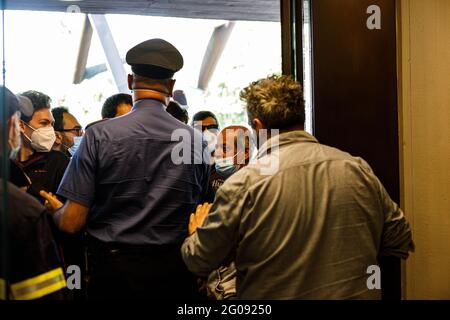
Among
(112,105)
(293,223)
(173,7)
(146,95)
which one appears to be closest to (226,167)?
(112,105)

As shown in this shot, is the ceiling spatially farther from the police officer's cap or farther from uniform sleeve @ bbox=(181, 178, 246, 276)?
uniform sleeve @ bbox=(181, 178, 246, 276)

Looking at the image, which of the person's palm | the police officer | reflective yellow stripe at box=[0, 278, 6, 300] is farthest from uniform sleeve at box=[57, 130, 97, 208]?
reflective yellow stripe at box=[0, 278, 6, 300]

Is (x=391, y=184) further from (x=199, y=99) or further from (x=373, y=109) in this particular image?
(x=199, y=99)

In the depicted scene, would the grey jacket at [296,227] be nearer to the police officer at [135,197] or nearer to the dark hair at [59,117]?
the police officer at [135,197]

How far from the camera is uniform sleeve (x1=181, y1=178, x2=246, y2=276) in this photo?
1.63m

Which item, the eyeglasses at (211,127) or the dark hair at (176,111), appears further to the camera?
the eyeglasses at (211,127)

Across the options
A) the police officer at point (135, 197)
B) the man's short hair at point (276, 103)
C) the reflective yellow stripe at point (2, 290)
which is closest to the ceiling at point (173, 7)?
the police officer at point (135, 197)

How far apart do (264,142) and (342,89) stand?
3.09ft

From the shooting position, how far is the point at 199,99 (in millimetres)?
5449

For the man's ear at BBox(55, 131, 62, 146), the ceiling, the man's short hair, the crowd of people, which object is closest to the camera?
the crowd of people

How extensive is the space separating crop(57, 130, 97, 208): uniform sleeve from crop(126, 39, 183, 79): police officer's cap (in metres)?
0.32

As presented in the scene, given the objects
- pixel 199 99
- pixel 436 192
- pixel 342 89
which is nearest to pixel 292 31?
pixel 342 89

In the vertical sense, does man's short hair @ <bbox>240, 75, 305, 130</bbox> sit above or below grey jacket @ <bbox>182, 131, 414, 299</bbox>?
above

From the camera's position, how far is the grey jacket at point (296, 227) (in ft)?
5.33
